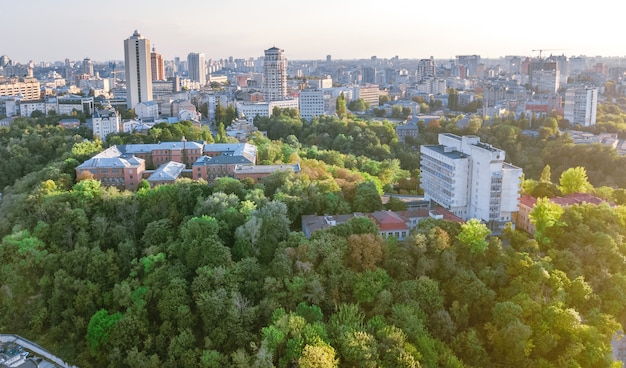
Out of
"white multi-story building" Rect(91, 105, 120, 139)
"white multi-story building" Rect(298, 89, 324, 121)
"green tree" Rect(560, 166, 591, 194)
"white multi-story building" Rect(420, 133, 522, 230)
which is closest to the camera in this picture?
"white multi-story building" Rect(420, 133, 522, 230)

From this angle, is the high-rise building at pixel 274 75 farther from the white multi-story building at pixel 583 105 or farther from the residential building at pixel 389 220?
the residential building at pixel 389 220

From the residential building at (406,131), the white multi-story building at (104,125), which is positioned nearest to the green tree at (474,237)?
the white multi-story building at (104,125)

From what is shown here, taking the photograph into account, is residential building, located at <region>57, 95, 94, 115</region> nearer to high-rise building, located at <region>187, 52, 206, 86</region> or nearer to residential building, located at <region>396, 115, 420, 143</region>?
residential building, located at <region>396, 115, 420, 143</region>

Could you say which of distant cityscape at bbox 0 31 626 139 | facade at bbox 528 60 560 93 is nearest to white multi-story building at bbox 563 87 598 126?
distant cityscape at bbox 0 31 626 139

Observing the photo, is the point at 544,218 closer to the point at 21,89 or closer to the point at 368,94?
the point at 368,94

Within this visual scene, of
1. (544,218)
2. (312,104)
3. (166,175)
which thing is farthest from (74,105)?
(544,218)
